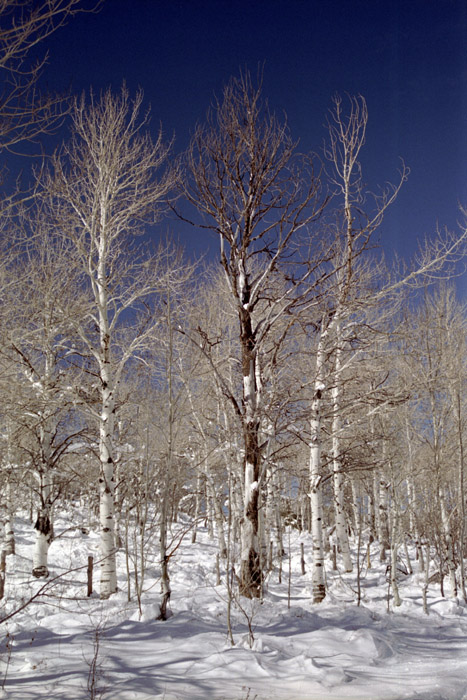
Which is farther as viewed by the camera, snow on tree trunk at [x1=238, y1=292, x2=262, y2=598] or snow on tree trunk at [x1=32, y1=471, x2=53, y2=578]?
snow on tree trunk at [x1=32, y1=471, x2=53, y2=578]

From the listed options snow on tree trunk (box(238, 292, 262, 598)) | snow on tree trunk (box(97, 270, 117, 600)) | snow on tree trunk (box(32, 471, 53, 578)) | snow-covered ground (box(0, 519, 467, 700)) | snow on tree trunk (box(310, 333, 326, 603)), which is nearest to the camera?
snow-covered ground (box(0, 519, 467, 700))

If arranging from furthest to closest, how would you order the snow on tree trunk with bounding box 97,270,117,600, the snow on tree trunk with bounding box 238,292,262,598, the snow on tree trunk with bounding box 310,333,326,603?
the snow on tree trunk with bounding box 97,270,117,600 < the snow on tree trunk with bounding box 310,333,326,603 < the snow on tree trunk with bounding box 238,292,262,598

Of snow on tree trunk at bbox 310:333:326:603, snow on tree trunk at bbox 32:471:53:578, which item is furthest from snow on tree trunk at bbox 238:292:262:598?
snow on tree trunk at bbox 32:471:53:578

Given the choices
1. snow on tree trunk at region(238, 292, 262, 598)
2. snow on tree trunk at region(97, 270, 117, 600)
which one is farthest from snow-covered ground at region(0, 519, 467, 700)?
snow on tree trunk at region(97, 270, 117, 600)

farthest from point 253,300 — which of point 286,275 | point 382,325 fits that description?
point 382,325

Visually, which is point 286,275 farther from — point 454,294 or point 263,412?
point 454,294

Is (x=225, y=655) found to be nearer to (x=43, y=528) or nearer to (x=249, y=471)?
(x=249, y=471)

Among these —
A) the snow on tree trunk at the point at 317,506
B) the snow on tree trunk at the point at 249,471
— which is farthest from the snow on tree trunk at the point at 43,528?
the snow on tree trunk at the point at 317,506

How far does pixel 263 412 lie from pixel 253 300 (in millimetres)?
2044

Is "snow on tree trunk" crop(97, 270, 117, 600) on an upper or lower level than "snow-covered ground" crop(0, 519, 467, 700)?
upper

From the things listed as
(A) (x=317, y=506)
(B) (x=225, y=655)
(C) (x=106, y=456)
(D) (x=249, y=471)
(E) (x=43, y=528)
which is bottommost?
(E) (x=43, y=528)

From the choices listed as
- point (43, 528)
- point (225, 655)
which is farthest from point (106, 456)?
point (225, 655)

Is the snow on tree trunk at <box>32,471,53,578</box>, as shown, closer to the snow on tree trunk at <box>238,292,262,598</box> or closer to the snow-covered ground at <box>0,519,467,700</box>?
the snow-covered ground at <box>0,519,467,700</box>

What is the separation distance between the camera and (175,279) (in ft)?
34.2
